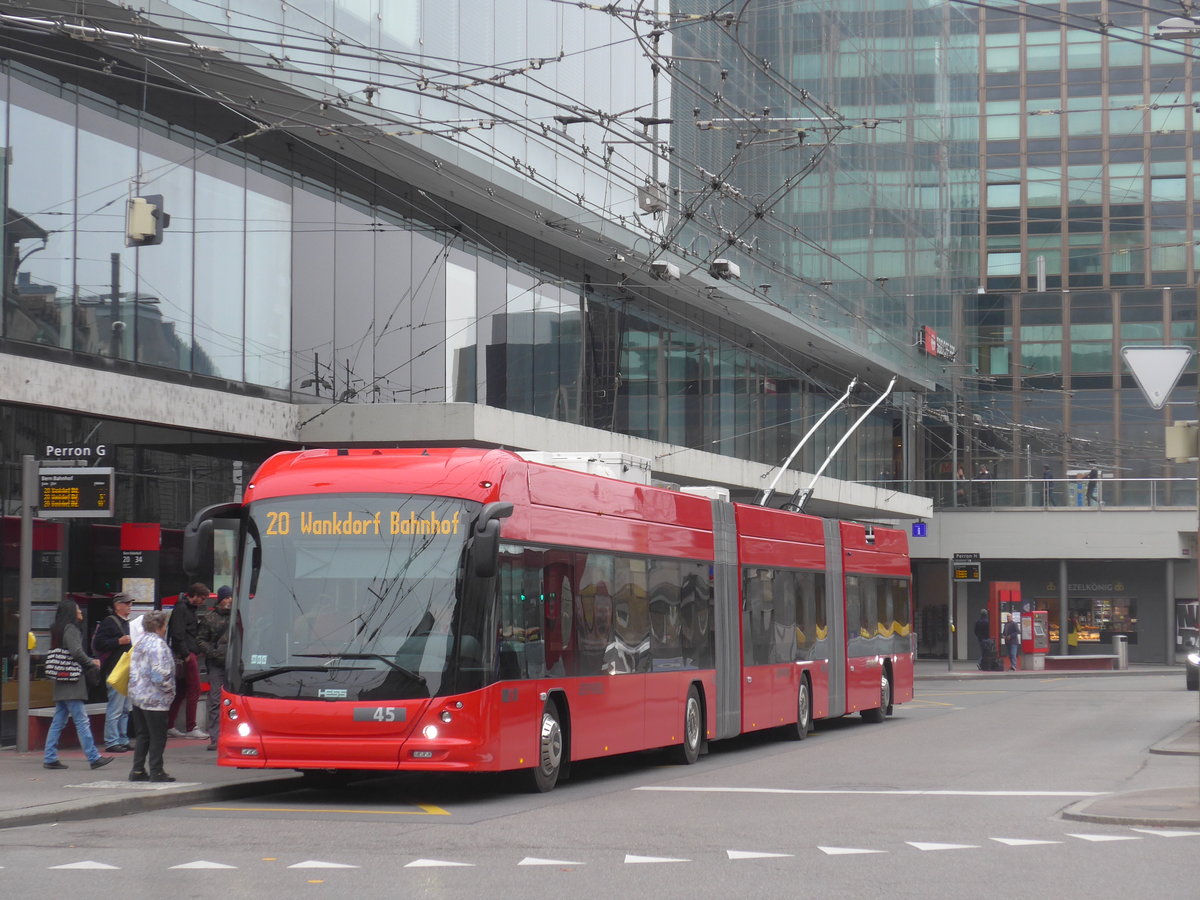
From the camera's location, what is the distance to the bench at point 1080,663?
159ft

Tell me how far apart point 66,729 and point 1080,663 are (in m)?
36.3

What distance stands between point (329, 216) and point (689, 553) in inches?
348

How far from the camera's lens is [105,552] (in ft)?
68.3

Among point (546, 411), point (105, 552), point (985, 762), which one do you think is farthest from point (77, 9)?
point (546, 411)

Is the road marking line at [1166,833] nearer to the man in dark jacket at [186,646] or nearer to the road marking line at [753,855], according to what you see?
the road marking line at [753,855]

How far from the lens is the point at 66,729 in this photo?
1886 centimetres

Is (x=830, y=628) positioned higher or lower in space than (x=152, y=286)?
lower

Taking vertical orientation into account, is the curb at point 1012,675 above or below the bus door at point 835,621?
below

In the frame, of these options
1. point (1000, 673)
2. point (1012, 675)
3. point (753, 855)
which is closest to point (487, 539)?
point (753, 855)

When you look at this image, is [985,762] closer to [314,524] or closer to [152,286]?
[314,524]

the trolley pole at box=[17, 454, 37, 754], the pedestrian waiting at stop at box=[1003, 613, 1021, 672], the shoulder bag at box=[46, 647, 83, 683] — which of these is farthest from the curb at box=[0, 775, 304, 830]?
the pedestrian waiting at stop at box=[1003, 613, 1021, 672]

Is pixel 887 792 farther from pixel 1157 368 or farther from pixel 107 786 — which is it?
pixel 107 786

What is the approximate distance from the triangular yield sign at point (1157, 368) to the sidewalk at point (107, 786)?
8.60 meters

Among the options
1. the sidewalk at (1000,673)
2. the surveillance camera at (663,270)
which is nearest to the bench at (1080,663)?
the sidewalk at (1000,673)
